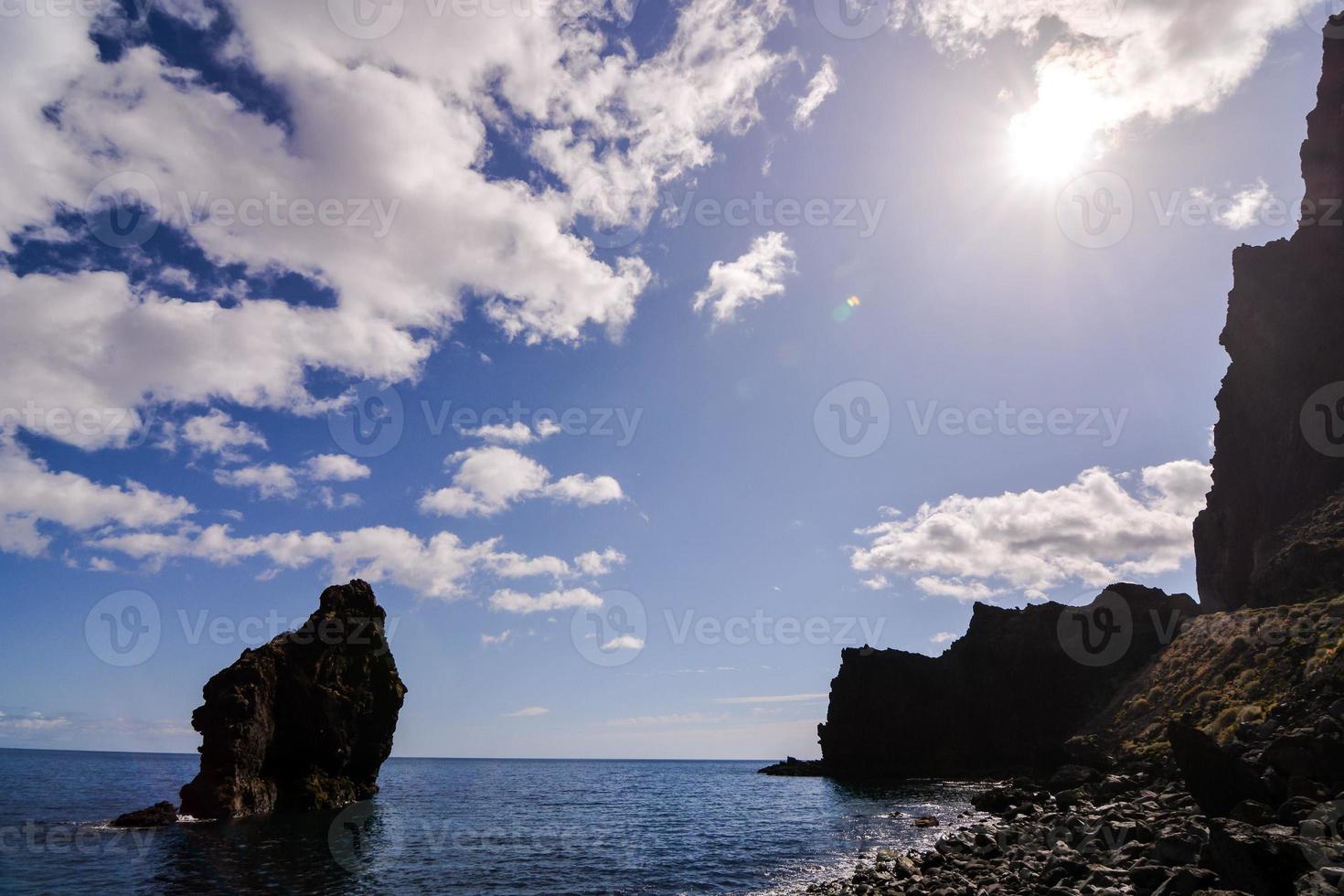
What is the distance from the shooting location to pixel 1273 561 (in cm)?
6375

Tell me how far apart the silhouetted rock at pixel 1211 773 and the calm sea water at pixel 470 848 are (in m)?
17.0

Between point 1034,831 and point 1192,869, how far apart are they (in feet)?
58.2

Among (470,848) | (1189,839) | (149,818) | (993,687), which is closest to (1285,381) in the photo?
(993,687)

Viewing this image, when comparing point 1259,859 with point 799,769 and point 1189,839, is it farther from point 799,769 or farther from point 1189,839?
point 799,769

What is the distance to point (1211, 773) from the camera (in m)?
28.0

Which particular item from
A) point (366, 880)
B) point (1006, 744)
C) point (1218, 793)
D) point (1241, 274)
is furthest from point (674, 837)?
point (1241, 274)

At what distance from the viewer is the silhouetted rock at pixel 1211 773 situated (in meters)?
27.1

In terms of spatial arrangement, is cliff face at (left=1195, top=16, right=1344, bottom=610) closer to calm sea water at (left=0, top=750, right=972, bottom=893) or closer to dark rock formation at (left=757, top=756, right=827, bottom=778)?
calm sea water at (left=0, top=750, right=972, bottom=893)

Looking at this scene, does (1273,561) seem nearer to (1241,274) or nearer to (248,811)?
(1241,274)

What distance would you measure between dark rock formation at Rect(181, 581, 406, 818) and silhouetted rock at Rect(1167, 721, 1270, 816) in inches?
2675

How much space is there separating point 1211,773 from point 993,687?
89.0 meters

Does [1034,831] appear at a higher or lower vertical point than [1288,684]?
lower

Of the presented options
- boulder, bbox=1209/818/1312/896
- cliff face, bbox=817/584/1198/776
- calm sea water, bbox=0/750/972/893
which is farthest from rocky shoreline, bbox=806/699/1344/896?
cliff face, bbox=817/584/1198/776

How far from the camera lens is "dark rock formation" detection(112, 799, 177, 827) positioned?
5197 centimetres
